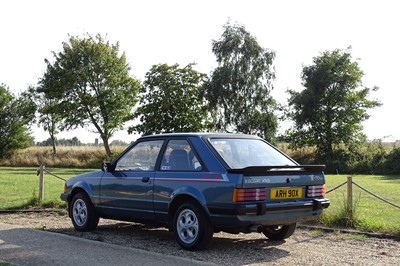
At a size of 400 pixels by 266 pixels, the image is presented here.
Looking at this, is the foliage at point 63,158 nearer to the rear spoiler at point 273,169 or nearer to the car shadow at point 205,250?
the car shadow at point 205,250

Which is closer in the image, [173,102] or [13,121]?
[173,102]

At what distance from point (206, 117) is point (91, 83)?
12.8m

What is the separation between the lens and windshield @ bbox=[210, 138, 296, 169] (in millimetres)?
8227

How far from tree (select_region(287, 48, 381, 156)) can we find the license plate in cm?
3842

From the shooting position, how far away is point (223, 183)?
7.53 meters

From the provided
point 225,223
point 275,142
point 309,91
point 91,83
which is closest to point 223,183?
point 225,223

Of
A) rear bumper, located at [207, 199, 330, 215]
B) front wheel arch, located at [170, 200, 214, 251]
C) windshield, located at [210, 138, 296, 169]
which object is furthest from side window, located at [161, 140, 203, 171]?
rear bumper, located at [207, 199, 330, 215]

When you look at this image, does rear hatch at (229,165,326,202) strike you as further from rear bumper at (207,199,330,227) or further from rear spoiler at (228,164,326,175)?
rear bumper at (207,199,330,227)

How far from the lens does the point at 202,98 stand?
51250mm

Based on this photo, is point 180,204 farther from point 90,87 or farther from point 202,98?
point 90,87

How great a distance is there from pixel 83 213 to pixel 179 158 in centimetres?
262

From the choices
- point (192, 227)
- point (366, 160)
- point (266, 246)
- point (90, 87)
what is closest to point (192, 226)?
point (192, 227)

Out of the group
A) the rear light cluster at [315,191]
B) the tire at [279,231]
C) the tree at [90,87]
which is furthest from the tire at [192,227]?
the tree at [90,87]

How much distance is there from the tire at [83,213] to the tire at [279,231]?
314 centimetres
